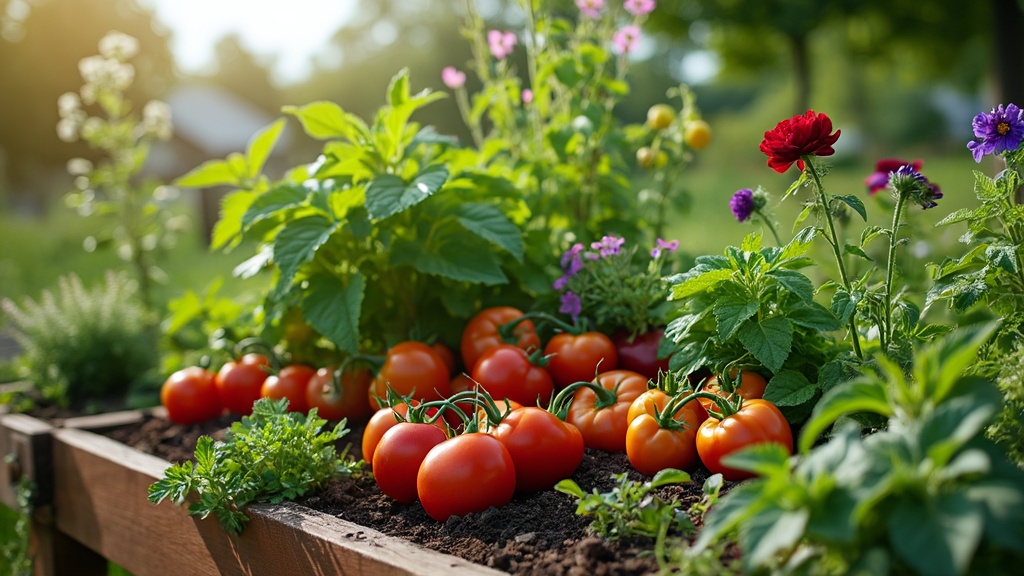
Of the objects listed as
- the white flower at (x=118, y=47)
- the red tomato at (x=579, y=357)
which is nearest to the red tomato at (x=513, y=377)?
the red tomato at (x=579, y=357)

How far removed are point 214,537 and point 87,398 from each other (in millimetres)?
1915

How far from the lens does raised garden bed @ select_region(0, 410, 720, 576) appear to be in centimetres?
147

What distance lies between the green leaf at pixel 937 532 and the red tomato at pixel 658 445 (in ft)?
2.41

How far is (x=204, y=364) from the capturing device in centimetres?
300

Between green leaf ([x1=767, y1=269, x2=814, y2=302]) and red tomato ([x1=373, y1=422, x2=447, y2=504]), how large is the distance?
0.82m

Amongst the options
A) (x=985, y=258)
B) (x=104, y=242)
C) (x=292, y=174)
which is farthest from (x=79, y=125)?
(x=985, y=258)

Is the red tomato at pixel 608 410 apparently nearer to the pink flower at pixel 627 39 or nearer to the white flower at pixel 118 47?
the pink flower at pixel 627 39

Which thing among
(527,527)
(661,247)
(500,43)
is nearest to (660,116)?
(500,43)

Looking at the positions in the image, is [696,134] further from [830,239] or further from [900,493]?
[900,493]

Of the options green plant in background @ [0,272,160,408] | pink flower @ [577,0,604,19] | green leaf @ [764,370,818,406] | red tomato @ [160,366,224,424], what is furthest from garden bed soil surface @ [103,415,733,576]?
green plant in background @ [0,272,160,408]

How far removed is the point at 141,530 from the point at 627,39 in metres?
2.29

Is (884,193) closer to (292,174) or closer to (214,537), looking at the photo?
(292,174)

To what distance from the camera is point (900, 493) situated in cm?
105

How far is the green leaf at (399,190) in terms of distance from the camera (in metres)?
2.33
